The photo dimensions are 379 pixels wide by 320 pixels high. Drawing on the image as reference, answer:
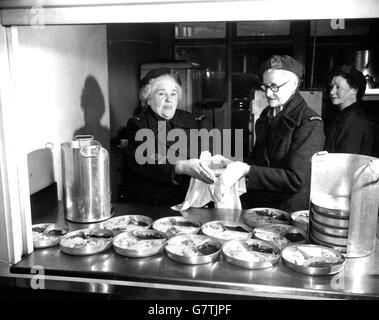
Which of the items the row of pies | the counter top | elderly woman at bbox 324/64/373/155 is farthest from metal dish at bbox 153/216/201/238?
elderly woman at bbox 324/64/373/155

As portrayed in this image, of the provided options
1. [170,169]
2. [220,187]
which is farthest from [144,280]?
[170,169]

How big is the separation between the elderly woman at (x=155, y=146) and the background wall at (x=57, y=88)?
525 millimetres

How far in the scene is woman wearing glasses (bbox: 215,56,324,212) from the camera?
2.43m

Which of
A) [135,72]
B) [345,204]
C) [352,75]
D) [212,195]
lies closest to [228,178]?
[212,195]

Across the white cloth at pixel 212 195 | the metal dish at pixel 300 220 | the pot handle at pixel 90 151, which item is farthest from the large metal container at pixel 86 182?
the metal dish at pixel 300 220

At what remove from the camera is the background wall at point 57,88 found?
91.5 inches

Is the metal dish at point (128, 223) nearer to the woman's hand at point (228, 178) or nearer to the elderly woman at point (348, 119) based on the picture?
the woman's hand at point (228, 178)

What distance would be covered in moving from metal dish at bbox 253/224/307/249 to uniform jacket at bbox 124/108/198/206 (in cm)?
86

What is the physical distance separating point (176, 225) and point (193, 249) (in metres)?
0.35

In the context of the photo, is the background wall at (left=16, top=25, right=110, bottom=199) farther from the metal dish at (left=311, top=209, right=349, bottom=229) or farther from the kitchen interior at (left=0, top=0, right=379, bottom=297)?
the metal dish at (left=311, top=209, right=349, bottom=229)

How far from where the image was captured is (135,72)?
5676mm

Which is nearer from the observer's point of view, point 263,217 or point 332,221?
point 332,221

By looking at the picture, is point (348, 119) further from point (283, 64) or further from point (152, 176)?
point (152, 176)
